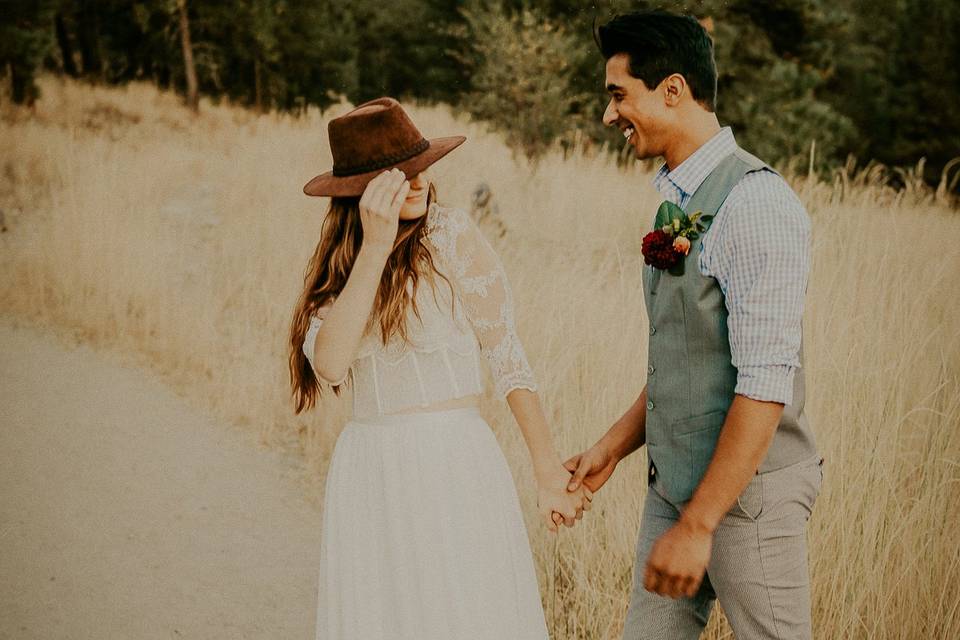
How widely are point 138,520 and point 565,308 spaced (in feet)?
8.16

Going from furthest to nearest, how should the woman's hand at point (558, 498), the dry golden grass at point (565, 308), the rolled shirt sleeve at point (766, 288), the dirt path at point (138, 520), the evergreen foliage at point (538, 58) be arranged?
the evergreen foliage at point (538, 58), the dirt path at point (138, 520), the dry golden grass at point (565, 308), the woman's hand at point (558, 498), the rolled shirt sleeve at point (766, 288)

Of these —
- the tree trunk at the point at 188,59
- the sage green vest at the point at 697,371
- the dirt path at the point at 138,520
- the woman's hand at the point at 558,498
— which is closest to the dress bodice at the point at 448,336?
the woman's hand at the point at 558,498

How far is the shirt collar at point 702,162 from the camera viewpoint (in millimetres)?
1738

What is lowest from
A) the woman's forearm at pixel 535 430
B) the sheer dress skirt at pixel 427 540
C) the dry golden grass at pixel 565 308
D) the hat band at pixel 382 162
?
the dry golden grass at pixel 565 308

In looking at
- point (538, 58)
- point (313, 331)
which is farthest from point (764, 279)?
point (538, 58)

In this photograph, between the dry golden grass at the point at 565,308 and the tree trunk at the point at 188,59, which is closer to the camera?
the dry golden grass at the point at 565,308

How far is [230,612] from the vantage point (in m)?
3.35

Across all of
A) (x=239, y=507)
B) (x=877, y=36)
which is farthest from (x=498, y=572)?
(x=877, y=36)

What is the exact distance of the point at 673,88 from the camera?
1.79 m

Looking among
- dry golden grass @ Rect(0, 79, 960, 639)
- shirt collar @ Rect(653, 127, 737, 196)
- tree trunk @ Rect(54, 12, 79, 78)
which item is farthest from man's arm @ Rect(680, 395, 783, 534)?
tree trunk @ Rect(54, 12, 79, 78)

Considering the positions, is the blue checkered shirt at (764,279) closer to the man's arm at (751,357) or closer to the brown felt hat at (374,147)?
the man's arm at (751,357)

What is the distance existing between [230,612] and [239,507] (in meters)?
0.90

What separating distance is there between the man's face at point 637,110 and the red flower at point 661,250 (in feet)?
0.81

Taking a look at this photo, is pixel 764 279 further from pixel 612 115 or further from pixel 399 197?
pixel 399 197
